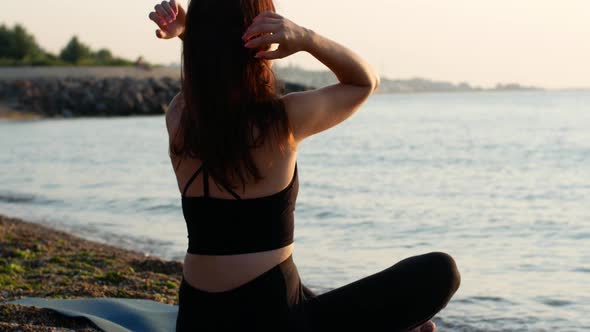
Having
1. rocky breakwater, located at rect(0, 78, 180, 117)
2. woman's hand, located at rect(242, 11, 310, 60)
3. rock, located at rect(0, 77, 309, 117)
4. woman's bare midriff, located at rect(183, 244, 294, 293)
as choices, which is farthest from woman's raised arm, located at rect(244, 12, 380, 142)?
rocky breakwater, located at rect(0, 78, 180, 117)

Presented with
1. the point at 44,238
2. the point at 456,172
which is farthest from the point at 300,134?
the point at 456,172

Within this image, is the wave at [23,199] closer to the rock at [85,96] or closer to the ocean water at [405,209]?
the ocean water at [405,209]

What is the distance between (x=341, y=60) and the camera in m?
2.78

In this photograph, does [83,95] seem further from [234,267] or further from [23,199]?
[234,267]

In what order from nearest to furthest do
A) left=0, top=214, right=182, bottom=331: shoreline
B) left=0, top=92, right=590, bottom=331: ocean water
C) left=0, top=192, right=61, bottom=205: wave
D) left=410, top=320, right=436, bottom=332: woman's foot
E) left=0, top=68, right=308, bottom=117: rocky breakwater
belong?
left=410, top=320, right=436, bottom=332: woman's foot, left=0, top=214, right=182, bottom=331: shoreline, left=0, top=92, right=590, bottom=331: ocean water, left=0, top=192, right=61, bottom=205: wave, left=0, top=68, right=308, bottom=117: rocky breakwater

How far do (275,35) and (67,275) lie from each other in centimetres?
411

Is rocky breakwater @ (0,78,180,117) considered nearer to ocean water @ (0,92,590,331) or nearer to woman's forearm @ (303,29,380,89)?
ocean water @ (0,92,590,331)

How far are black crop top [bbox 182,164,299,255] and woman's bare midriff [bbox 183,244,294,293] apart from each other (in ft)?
0.07

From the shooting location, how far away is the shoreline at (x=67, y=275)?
4035mm

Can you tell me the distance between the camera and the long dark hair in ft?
8.47

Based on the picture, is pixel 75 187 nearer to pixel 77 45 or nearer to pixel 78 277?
pixel 78 277

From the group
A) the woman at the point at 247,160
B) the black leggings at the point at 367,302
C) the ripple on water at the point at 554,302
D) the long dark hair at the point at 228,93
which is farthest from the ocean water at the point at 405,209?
the long dark hair at the point at 228,93

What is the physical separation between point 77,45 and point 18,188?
A: 49393 mm

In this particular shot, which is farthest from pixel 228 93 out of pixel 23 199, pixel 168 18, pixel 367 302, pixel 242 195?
pixel 23 199
